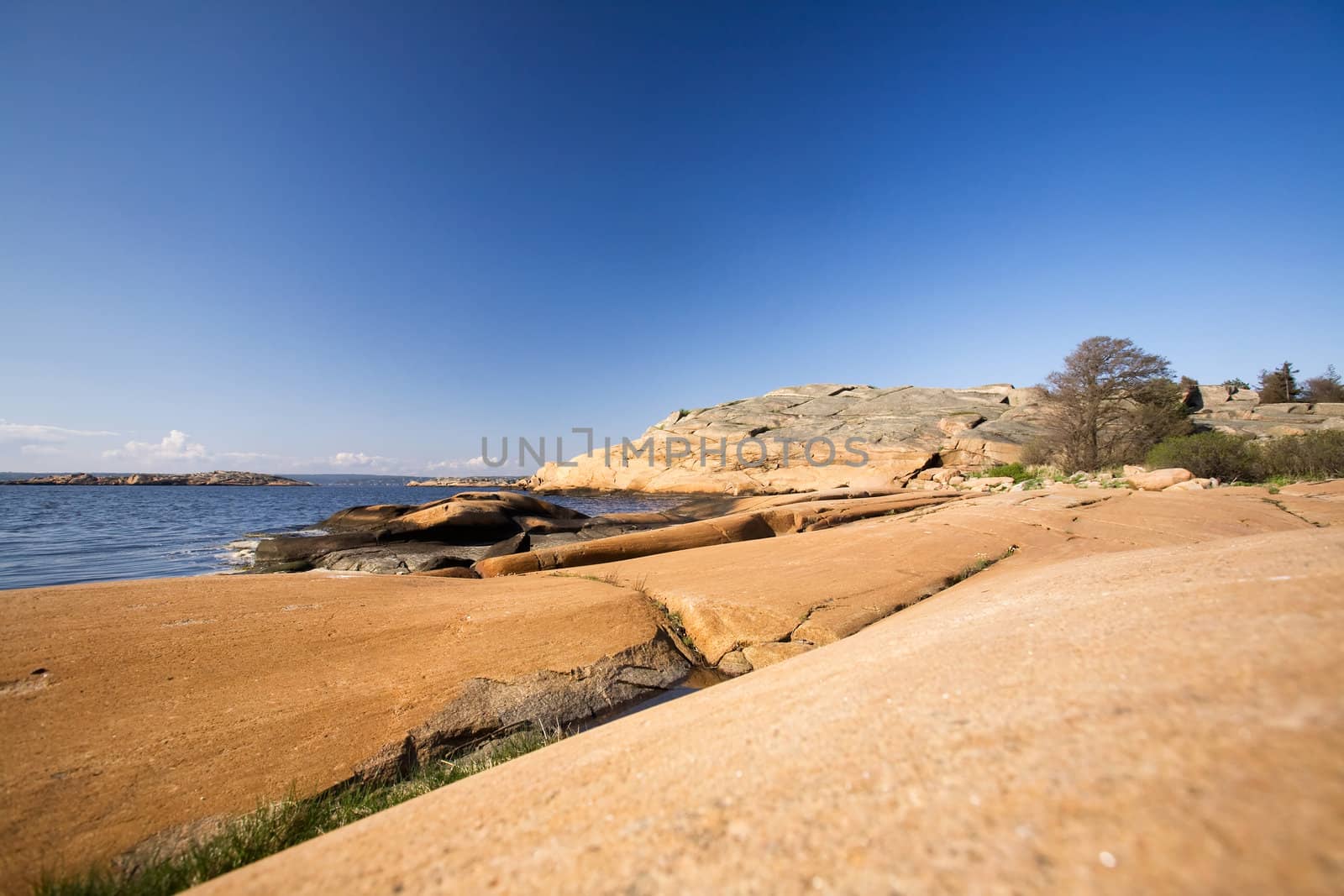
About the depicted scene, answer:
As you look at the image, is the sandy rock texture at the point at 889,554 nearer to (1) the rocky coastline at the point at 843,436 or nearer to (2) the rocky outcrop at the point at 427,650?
(2) the rocky outcrop at the point at 427,650

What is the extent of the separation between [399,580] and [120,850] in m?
3.96

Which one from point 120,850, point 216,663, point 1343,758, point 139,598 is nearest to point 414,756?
point 120,850

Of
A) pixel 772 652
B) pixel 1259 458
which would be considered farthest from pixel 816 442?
pixel 772 652

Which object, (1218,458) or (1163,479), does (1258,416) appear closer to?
(1218,458)

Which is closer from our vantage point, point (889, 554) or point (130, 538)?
point (889, 554)

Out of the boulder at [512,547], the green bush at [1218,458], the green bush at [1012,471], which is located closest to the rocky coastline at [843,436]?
the green bush at [1012,471]

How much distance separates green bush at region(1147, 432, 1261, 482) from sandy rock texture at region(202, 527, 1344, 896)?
18.0m

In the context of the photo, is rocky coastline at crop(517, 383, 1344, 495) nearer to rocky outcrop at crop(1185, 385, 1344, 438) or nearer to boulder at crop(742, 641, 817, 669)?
rocky outcrop at crop(1185, 385, 1344, 438)

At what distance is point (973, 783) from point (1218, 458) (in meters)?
20.5

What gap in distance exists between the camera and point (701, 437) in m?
40.8

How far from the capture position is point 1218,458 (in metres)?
14.9

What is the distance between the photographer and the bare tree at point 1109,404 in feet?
68.5

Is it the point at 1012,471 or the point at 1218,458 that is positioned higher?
the point at 1218,458

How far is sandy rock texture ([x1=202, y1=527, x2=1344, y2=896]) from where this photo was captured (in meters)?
0.86
